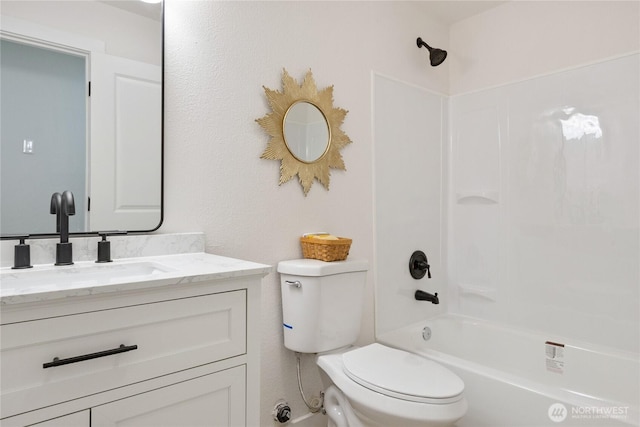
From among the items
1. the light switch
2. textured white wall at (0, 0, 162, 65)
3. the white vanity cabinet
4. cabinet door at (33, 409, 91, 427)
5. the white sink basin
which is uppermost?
textured white wall at (0, 0, 162, 65)

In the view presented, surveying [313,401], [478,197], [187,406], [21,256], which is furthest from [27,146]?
[478,197]

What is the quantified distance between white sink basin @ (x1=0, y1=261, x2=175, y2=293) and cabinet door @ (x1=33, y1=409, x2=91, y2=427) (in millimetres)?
275

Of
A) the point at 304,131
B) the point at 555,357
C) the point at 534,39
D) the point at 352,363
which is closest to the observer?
the point at 352,363

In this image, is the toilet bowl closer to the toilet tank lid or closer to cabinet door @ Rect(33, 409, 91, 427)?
the toilet tank lid

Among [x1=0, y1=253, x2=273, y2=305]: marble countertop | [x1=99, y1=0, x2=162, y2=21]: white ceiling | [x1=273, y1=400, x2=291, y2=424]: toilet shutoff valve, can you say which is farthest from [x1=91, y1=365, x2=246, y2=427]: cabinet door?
[x1=99, y1=0, x2=162, y2=21]: white ceiling

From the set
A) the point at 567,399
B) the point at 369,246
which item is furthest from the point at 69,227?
the point at 567,399

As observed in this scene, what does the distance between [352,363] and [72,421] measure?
954 mm

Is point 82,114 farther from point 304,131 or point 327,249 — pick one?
point 327,249

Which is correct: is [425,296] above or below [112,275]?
below

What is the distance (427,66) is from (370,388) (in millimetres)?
2001

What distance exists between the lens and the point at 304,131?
6.06 feet

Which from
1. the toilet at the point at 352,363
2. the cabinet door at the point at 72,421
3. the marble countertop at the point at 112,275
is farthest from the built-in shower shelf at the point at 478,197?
the cabinet door at the point at 72,421

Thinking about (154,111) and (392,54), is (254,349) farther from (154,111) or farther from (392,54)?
(392,54)

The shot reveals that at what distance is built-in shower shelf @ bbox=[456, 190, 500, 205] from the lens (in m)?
2.42
